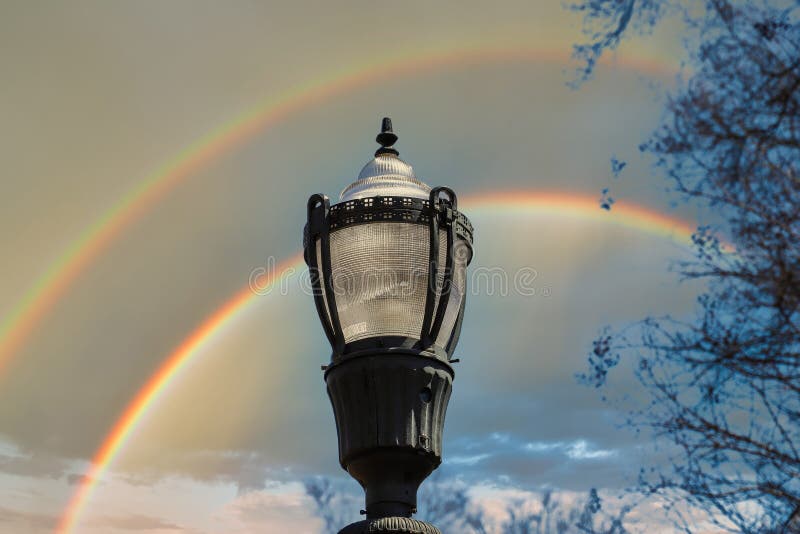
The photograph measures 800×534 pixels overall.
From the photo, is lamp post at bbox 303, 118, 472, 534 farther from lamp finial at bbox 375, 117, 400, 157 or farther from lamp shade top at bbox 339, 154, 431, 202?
lamp finial at bbox 375, 117, 400, 157

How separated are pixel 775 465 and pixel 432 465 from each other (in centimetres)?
248

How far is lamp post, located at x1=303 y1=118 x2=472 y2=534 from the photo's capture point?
6.07 m

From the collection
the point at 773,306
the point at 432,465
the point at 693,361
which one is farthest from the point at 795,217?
the point at 432,465

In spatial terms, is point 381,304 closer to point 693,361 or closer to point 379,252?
point 379,252

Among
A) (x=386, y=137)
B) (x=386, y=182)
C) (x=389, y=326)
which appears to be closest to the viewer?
(x=389, y=326)

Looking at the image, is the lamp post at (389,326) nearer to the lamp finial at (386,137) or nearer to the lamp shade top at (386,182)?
the lamp shade top at (386,182)

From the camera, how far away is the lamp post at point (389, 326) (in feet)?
19.9

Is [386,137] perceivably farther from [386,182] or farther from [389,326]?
[389,326]

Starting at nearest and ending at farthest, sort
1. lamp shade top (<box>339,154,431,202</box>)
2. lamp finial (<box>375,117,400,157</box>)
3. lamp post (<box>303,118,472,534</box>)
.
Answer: lamp post (<box>303,118,472,534</box>) → lamp shade top (<box>339,154,431,202</box>) → lamp finial (<box>375,117,400,157</box>)

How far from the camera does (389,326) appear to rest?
643 cm

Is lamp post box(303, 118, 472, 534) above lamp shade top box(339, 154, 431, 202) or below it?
below

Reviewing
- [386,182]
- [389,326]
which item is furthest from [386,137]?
[389,326]

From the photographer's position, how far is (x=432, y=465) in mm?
6219

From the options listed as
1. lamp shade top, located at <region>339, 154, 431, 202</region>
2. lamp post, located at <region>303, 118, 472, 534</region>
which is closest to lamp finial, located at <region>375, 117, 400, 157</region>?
lamp shade top, located at <region>339, 154, 431, 202</region>
